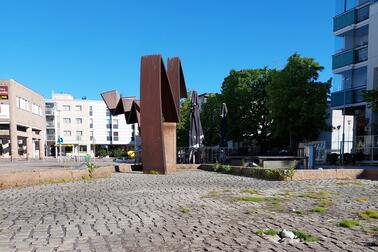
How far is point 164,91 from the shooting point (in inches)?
676

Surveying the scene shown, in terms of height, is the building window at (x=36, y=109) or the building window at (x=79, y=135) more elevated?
the building window at (x=36, y=109)

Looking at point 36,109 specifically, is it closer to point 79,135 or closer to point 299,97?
point 79,135

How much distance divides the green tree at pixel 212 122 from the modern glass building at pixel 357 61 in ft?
56.7

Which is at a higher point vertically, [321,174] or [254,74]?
[254,74]

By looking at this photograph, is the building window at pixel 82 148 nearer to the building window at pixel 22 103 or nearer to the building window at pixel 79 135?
the building window at pixel 79 135

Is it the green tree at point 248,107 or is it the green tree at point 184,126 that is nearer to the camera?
the green tree at point 248,107

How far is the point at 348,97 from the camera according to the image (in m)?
32.3

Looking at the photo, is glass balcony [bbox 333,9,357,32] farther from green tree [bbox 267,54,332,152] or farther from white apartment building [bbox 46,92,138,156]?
white apartment building [bbox 46,92,138,156]

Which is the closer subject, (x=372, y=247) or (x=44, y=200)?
(x=372, y=247)

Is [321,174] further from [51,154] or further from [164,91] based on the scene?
[51,154]

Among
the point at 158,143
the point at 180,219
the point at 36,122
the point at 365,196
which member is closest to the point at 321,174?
the point at 365,196

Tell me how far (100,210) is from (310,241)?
3.94 meters

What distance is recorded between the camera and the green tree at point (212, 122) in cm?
4878

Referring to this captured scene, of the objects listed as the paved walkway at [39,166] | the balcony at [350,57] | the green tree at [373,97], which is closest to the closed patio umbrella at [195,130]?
the paved walkway at [39,166]
